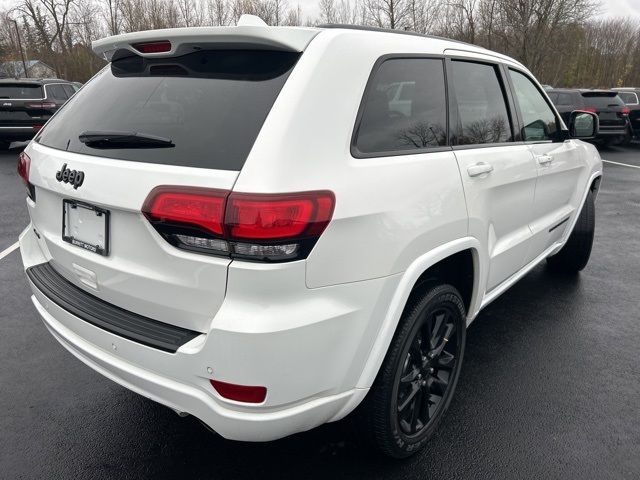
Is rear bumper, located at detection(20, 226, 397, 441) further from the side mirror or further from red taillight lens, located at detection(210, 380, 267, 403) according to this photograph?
the side mirror

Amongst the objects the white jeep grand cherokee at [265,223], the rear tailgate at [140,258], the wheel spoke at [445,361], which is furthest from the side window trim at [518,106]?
the rear tailgate at [140,258]

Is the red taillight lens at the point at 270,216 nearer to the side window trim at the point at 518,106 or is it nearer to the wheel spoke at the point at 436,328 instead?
the wheel spoke at the point at 436,328

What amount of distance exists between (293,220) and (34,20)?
51995 millimetres

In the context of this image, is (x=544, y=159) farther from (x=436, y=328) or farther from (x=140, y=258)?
(x=140, y=258)

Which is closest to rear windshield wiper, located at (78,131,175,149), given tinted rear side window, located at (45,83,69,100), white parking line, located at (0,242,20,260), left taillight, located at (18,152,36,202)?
left taillight, located at (18,152,36,202)

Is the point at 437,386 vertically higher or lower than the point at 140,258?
lower

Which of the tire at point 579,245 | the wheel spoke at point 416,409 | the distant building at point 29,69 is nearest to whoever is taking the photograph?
the wheel spoke at point 416,409

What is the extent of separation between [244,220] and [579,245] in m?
3.85

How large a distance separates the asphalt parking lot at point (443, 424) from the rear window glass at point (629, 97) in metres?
14.2

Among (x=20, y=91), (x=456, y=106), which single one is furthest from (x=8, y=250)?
(x=20, y=91)

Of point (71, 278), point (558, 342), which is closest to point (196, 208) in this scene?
point (71, 278)

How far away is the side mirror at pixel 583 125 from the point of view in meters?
3.87

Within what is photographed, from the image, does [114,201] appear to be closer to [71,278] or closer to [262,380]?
[71,278]

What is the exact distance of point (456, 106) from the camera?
8.17ft
